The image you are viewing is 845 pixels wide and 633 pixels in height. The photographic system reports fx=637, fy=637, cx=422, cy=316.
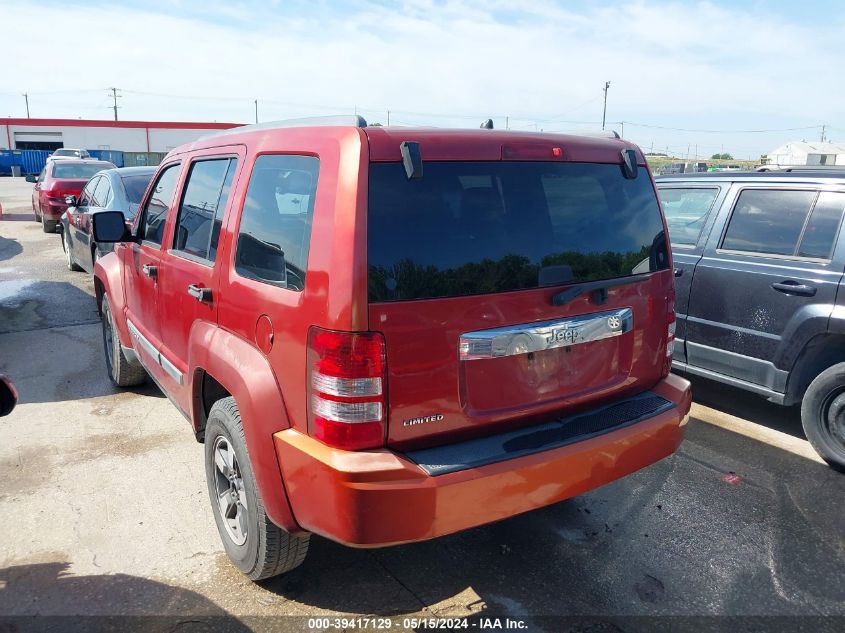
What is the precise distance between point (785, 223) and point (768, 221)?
138 mm

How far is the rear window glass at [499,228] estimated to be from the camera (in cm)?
227

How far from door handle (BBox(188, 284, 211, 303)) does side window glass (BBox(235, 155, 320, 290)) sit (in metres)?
0.29

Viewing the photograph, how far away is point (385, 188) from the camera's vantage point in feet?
7.45

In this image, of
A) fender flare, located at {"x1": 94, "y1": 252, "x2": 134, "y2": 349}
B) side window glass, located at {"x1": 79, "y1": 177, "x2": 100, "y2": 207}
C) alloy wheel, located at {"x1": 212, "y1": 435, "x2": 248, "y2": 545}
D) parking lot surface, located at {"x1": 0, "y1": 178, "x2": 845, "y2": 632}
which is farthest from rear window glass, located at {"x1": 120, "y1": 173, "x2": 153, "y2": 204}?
alloy wheel, located at {"x1": 212, "y1": 435, "x2": 248, "y2": 545}

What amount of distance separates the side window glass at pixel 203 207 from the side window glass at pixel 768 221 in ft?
12.4

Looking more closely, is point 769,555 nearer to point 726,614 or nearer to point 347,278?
point 726,614

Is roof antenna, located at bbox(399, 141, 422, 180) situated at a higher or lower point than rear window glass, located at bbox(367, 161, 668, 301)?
higher

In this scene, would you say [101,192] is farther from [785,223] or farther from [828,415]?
[828,415]

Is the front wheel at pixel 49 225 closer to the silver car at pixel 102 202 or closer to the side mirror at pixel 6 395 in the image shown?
the silver car at pixel 102 202

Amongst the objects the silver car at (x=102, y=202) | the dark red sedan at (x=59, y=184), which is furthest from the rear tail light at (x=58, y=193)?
the silver car at (x=102, y=202)

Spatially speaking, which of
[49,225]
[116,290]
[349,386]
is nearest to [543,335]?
[349,386]

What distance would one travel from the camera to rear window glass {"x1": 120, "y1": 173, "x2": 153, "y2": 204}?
7.81 meters

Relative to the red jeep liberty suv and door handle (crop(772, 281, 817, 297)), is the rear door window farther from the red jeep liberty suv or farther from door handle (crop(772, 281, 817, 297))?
the red jeep liberty suv

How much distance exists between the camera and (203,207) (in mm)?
3336
